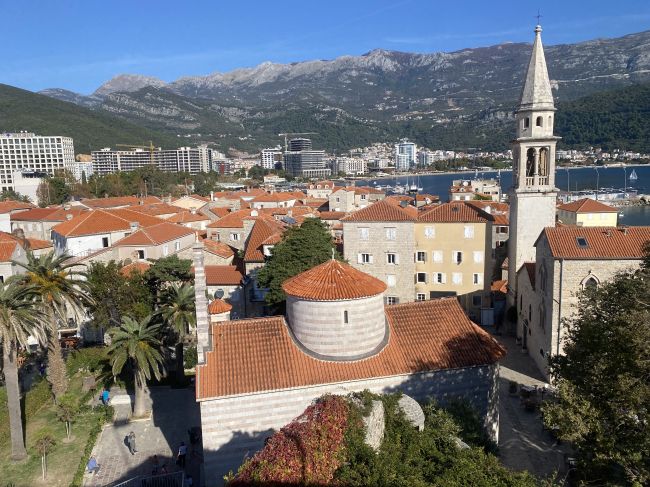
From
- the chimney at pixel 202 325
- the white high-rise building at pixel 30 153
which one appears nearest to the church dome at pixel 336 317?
the chimney at pixel 202 325

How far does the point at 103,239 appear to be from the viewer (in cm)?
5116

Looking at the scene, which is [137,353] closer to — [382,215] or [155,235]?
[382,215]

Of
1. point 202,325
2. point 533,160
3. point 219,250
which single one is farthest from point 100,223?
point 533,160

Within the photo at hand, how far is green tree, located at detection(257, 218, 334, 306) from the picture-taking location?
3360cm

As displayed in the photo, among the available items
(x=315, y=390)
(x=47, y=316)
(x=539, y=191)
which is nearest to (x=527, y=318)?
(x=539, y=191)

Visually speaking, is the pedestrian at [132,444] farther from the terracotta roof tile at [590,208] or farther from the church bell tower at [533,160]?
the terracotta roof tile at [590,208]

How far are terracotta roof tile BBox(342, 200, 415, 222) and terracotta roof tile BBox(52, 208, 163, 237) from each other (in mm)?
24070

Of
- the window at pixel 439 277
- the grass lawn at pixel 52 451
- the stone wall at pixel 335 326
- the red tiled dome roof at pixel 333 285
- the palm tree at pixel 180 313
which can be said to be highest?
the red tiled dome roof at pixel 333 285

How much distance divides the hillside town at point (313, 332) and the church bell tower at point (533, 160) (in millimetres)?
138

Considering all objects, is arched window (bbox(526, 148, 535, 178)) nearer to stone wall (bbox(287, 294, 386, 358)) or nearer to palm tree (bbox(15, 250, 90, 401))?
stone wall (bbox(287, 294, 386, 358))

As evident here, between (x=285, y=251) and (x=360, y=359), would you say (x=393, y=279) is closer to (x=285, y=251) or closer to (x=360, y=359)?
(x=285, y=251)

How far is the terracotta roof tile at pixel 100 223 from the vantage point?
5034 cm

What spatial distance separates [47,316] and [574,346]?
23.7m

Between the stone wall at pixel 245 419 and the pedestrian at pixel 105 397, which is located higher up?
the stone wall at pixel 245 419
